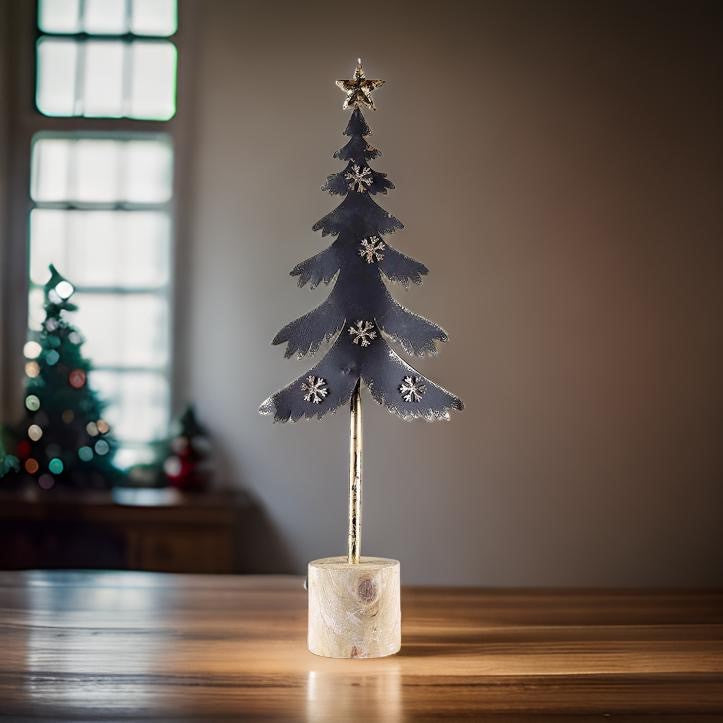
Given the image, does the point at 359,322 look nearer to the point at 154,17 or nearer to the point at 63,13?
the point at 154,17

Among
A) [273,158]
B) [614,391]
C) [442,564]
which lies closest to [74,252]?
[273,158]

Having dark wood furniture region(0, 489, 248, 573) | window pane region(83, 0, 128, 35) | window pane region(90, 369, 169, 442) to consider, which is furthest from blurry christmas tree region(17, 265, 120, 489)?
window pane region(83, 0, 128, 35)

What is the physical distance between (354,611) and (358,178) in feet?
1.83

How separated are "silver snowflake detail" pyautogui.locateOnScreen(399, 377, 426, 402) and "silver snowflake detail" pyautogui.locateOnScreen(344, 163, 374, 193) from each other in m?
0.26

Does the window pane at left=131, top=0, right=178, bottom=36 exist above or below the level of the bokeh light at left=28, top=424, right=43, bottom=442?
above

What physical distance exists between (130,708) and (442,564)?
301 cm

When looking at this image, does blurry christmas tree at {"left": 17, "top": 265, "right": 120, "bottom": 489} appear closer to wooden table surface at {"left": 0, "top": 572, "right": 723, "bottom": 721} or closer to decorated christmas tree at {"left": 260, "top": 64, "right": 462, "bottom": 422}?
wooden table surface at {"left": 0, "top": 572, "right": 723, "bottom": 721}

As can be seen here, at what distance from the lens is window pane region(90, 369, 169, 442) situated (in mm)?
3957

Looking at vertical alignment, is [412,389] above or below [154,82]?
below

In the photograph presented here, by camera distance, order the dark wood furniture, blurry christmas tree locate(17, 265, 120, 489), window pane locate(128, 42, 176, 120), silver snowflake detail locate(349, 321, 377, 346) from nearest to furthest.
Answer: silver snowflake detail locate(349, 321, 377, 346) < the dark wood furniture < blurry christmas tree locate(17, 265, 120, 489) < window pane locate(128, 42, 176, 120)

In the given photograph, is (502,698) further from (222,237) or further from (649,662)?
(222,237)

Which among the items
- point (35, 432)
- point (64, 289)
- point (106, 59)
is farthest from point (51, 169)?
point (35, 432)

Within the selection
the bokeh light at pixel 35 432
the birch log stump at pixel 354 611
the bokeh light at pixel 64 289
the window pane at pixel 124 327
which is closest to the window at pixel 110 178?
the window pane at pixel 124 327

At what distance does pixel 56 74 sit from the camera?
410cm
